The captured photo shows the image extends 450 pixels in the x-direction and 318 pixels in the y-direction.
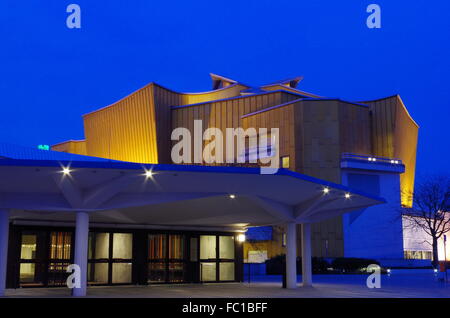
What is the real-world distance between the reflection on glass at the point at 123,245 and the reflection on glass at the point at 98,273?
0.74 meters

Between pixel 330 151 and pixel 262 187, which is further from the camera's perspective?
pixel 330 151

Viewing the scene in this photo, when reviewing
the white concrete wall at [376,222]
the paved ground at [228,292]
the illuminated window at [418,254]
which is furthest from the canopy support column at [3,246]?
the illuminated window at [418,254]

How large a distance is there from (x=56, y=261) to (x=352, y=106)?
120 feet

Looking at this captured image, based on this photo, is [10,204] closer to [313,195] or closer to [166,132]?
[313,195]

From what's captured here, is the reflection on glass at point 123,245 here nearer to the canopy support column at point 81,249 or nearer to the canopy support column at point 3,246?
the canopy support column at point 81,249

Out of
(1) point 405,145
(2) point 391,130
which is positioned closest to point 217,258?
(2) point 391,130

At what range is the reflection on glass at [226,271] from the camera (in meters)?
29.3

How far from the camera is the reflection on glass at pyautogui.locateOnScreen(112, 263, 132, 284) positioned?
26.3 meters

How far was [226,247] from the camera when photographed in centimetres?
2941

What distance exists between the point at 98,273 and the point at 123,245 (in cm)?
166

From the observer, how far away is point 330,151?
2062 inches

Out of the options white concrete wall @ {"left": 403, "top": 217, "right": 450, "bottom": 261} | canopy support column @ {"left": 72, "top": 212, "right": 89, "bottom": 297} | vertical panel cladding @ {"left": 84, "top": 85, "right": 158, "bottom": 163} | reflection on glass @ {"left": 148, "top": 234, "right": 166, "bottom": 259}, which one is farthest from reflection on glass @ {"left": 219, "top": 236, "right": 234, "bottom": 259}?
vertical panel cladding @ {"left": 84, "top": 85, "right": 158, "bottom": 163}

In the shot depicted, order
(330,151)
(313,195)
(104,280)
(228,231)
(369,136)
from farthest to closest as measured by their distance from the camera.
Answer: (369,136), (330,151), (228,231), (104,280), (313,195)
